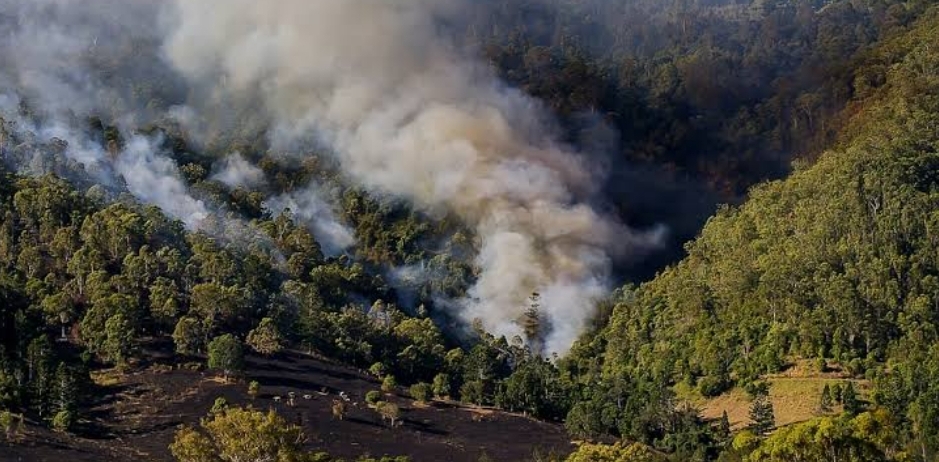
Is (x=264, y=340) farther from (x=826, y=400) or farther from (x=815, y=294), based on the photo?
(x=815, y=294)

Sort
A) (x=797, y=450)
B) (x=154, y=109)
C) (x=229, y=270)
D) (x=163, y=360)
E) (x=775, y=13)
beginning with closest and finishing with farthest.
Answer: (x=797, y=450), (x=163, y=360), (x=229, y=270), (x=154, y=109), (x=775, y=13)

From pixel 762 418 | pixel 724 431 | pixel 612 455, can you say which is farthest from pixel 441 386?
pixel 612 455

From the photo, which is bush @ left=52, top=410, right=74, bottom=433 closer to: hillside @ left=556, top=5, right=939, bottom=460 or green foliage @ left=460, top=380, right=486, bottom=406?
green foliage @ left=460, top=380, right=486, bottom=406

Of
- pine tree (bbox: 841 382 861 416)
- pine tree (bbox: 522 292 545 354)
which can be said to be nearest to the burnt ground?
pine tree (bbox: 841 382 861 416)

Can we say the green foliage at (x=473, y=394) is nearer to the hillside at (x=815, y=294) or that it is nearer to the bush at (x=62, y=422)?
the hillside at (x=815, y=294)

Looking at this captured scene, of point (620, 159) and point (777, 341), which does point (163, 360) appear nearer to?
point (777, 341)

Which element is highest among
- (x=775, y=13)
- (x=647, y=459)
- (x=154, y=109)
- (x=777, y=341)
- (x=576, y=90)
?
(x=775, y=13)

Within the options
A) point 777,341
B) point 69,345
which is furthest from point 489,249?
point 69,345
